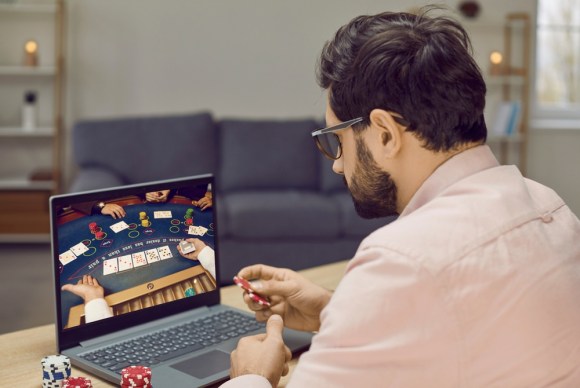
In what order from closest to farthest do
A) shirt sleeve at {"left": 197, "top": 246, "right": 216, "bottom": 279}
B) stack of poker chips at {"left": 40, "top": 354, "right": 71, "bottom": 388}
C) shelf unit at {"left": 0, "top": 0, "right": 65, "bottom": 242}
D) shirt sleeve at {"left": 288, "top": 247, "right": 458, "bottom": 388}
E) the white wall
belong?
shirt sleeve at {"left": 288, "top": 247, "right": 458, "bottom": 388} → stack of poker chips at {"left": 40, "top": 354, "right": 71, "bottom": 388} → shirt sleeve at {"left": 197, "top": 246, "right": 216, "bottom": 279} → shelf unit at {"left": 0, "top": 0, "right": 65, "bottom": 242} → the white wall

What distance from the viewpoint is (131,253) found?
1.31 meters

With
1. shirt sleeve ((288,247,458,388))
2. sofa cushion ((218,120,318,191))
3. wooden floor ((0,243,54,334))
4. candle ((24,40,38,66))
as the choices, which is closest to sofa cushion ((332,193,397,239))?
sofa cushion ((218,120,318,191))

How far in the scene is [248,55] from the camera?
16.6ft

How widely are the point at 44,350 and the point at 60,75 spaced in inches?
147

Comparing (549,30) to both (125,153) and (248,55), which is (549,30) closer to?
(248,55)

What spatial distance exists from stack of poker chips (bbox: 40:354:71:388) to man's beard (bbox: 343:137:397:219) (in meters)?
0.50

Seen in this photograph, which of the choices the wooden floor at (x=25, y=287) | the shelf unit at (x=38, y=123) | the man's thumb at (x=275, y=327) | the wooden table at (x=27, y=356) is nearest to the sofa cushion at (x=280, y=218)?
the wooden floor at (x=25, y=287)

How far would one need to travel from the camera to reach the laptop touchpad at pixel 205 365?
119 centimetres

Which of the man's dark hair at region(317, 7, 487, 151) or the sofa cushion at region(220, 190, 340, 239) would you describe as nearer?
the man's dark hair at region(317, 7, 487, 151)

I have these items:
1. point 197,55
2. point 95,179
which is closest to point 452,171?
point 95,179

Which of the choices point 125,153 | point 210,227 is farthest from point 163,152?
point 210,227

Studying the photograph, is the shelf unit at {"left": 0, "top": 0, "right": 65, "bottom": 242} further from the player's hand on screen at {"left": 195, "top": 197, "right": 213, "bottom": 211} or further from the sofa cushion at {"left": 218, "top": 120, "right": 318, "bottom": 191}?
the player's hand on screen at {"left": 195, "top": 197, "right": 213, "bottom": 211}

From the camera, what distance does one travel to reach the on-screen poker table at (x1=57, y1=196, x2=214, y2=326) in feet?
4.08

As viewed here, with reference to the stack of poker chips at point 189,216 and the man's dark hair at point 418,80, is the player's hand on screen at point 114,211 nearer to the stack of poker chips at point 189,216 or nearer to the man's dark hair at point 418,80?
the stack of poker chips at point 189,216
